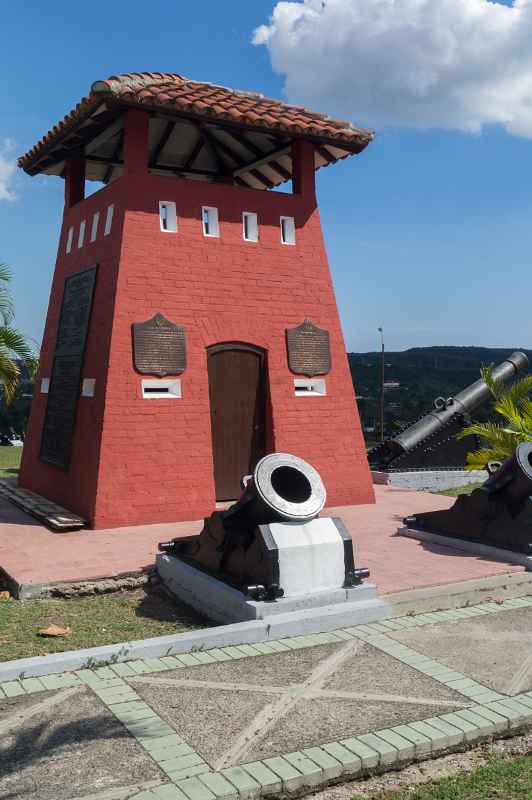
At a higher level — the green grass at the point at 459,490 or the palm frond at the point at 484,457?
the palm frond at the point at 484,457

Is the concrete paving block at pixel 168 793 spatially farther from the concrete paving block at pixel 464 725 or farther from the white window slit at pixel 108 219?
the white window slit at pixel 108 219

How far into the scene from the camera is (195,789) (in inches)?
140

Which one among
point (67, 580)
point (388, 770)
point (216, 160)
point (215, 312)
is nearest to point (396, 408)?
point (216, 160)

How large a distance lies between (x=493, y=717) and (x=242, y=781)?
1562 millimetres

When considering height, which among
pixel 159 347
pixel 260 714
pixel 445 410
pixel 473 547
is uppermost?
pixel 159 347

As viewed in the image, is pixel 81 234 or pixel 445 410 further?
pixel 445 410

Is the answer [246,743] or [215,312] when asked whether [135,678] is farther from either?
[215,312]

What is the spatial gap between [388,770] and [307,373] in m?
7.27

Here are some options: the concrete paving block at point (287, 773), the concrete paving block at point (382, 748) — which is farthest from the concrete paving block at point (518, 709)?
the concrete paving block at point (287, 773)

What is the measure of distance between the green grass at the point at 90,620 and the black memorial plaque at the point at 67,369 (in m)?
3.75

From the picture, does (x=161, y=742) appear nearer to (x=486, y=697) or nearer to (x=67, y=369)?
(x=486, y=697)

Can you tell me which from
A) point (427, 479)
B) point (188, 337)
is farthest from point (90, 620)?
point (427, 479)

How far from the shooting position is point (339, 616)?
5945mm

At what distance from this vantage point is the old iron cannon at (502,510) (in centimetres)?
787
